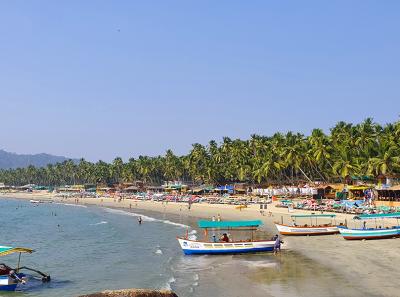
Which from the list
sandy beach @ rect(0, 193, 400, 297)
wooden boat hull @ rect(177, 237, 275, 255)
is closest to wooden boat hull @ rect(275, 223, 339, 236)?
sandy beach @ rect(0, 193, 400, 297)

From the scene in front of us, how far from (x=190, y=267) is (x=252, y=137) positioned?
288 ft

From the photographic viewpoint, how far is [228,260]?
35469 mm

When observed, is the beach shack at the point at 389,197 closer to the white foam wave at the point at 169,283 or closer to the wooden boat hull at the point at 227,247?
the wooden boat hull at the point at 227,247

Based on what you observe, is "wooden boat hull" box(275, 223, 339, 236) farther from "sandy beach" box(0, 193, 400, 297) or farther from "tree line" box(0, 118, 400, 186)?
"tree line" box(0, 118, 400, 186)

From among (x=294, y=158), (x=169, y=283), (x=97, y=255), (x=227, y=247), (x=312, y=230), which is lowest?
(x=97, y=255)


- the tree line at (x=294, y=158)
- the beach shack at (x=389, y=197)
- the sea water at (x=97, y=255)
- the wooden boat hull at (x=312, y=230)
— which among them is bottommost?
the sea water at (x=97, y=255)

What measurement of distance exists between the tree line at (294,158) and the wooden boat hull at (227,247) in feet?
126

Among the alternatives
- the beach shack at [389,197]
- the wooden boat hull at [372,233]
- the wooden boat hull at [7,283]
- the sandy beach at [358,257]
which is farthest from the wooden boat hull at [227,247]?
the beach shack at [389,197]

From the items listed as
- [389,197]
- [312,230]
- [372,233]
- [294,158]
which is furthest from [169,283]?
[294,158]

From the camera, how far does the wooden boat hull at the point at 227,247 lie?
37.3 metres

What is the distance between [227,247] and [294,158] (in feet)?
186

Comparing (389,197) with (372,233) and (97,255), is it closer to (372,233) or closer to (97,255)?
(372,233)

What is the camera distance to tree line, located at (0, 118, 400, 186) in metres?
77.2

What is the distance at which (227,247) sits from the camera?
37656 mm
